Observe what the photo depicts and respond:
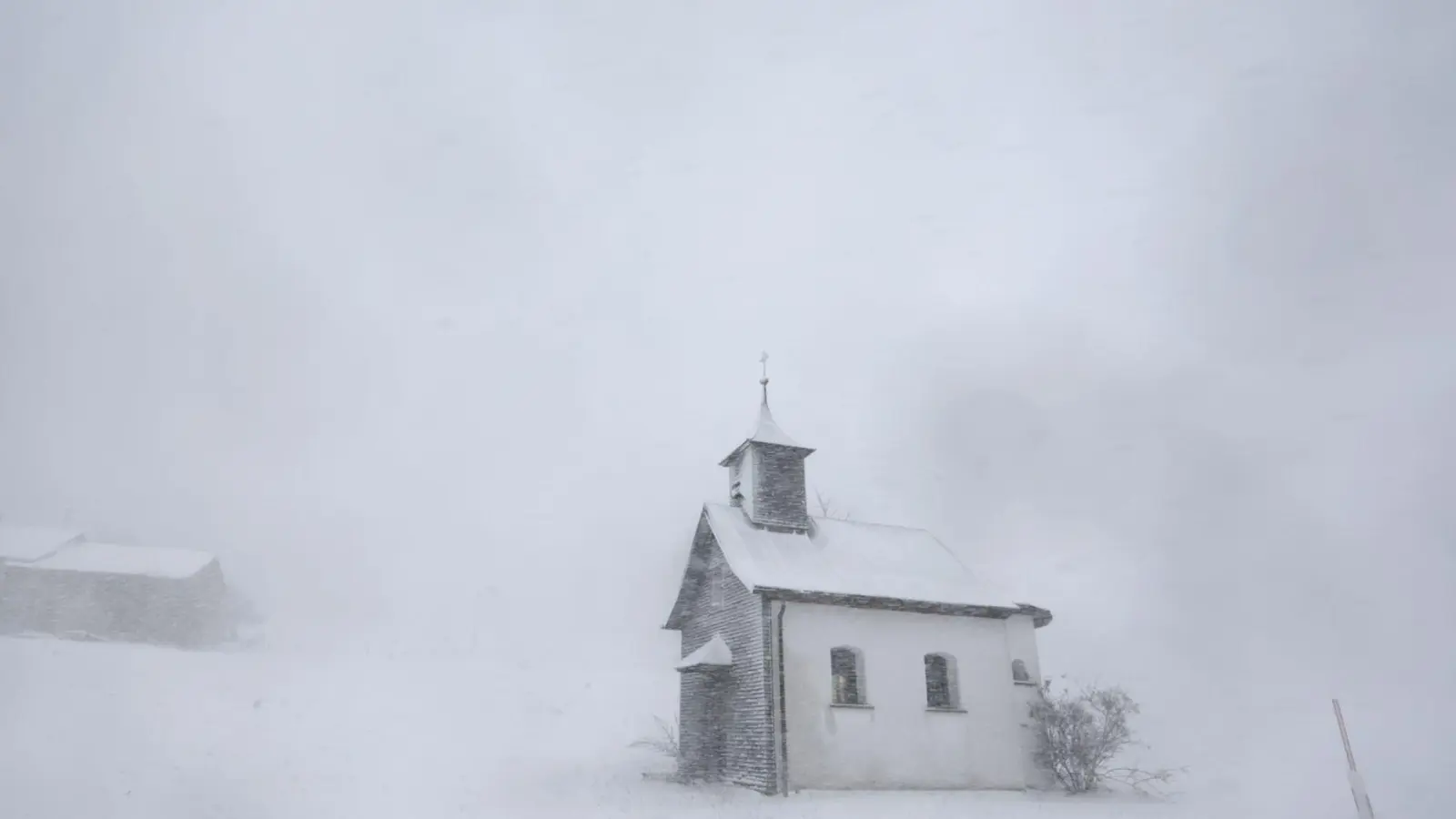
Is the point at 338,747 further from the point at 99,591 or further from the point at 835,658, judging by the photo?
the point at 99,591

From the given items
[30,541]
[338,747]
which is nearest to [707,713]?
[338,747]

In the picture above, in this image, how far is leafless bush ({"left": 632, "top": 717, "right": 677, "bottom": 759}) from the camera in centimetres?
2234

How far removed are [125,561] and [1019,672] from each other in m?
36.6

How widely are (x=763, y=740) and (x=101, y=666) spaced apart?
70.0 feet

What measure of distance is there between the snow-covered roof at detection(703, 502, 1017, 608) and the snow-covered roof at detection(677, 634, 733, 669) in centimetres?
197

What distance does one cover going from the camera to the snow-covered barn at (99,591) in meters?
30.8

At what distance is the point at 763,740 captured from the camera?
16266mm

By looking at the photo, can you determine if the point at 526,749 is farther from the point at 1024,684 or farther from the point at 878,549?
the point at 1024,684

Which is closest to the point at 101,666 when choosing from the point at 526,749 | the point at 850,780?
the point at 526,749

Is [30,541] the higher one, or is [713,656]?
[30,541]

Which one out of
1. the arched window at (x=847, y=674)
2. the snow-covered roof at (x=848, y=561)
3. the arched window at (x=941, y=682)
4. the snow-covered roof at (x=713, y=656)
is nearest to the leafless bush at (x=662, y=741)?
the snow-covered roof at (x=713, y=656)

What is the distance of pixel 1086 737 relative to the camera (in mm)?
17781

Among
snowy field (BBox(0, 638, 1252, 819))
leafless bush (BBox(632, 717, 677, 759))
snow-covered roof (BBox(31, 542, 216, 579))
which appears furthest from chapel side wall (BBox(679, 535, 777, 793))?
snow-covered roof (BBox(31, 542, 216, 579))

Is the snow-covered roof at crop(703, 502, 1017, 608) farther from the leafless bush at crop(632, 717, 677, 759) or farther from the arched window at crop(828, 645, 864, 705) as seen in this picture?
the leafless bush at crop(632, 717, 677, 759)
